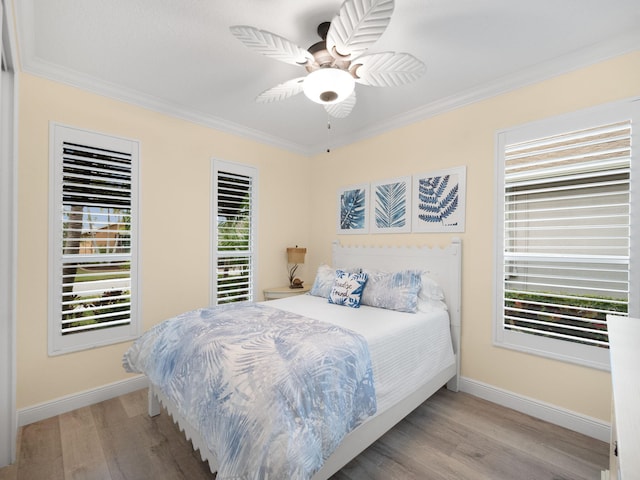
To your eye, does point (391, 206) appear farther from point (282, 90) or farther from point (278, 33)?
point (278, 33)

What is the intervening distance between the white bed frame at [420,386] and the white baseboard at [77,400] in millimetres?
541

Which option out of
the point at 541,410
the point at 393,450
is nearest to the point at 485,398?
the point at 541,410

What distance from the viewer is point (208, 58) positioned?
218cm

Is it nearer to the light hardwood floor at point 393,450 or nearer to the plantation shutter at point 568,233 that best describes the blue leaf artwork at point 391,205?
the plantation shutter at point 568,233

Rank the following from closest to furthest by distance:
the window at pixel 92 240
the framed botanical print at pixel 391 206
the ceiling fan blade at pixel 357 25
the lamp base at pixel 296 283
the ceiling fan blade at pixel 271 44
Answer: the ceiling fan blade at pixel 357 25 < the ceiling fan blade at pixel 271 44 < the window at pixel 92 240 < the framed botanical print at pixel 391 206 < the lamp base at pixel 296 283

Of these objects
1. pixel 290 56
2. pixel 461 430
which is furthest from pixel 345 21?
pixel 461 430

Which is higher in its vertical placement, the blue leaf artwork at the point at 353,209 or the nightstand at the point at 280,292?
the blue leaf artwork at the point at 353,209

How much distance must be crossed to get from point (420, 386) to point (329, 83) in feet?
6.79

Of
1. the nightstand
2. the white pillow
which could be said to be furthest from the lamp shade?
the white pillow

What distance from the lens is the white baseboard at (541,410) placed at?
2039mm

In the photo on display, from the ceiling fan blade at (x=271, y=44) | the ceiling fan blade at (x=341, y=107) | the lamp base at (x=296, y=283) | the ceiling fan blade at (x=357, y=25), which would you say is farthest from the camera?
the lamp base at (x=296, y=283)

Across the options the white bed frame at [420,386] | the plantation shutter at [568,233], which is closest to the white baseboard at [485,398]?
the white bed frame at [420,386]

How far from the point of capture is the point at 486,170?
8.50 ft

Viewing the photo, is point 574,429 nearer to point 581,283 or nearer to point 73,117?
point 581,283
